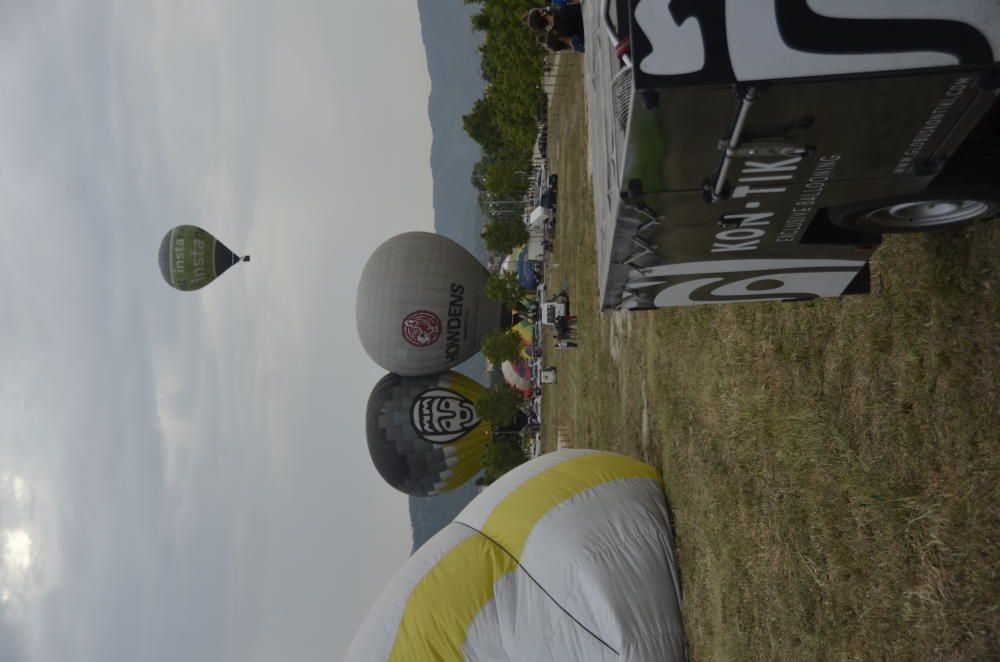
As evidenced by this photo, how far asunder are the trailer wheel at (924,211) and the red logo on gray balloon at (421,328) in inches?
848

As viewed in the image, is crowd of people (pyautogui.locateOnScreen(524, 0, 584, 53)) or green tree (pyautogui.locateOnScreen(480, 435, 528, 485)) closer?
crowd of people (pyautogui.locateOnScreen(524, 0, 584, 53))

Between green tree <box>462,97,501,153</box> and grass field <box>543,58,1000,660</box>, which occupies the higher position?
green tree <box>462,97,501,153</box>

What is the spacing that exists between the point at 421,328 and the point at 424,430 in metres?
3.99

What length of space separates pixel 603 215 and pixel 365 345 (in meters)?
23.1

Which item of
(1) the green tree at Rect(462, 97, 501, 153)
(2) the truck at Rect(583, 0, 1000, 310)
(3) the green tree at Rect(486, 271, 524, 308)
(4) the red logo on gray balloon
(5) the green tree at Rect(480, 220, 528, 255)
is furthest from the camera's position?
(1) the green tree at Rect(462, 97, 501, 153)

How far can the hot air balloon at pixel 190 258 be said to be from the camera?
3278 centimetres

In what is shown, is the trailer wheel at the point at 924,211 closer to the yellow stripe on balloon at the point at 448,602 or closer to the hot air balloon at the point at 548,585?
the hot air balloon at the point at 548,585

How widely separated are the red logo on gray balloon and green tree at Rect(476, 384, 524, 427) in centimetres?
309

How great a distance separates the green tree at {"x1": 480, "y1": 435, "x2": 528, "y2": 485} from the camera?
26031mm

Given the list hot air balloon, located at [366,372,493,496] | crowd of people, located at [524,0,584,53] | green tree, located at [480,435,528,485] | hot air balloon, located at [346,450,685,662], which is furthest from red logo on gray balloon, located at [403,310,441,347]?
hot air balloon, located at [346,450,685,662]

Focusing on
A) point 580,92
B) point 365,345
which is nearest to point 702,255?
point 580,92

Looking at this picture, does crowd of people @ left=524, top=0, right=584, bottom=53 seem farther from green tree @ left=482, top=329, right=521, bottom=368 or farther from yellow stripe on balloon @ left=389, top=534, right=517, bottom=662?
green tree @ left=482, top=329, right=521, bottom=368

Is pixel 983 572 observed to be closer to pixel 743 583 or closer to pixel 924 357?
pixel 924 357

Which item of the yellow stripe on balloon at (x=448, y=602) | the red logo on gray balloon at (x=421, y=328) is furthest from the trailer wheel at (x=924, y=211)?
the red logo on gray balloon at (x=421, y=328)
